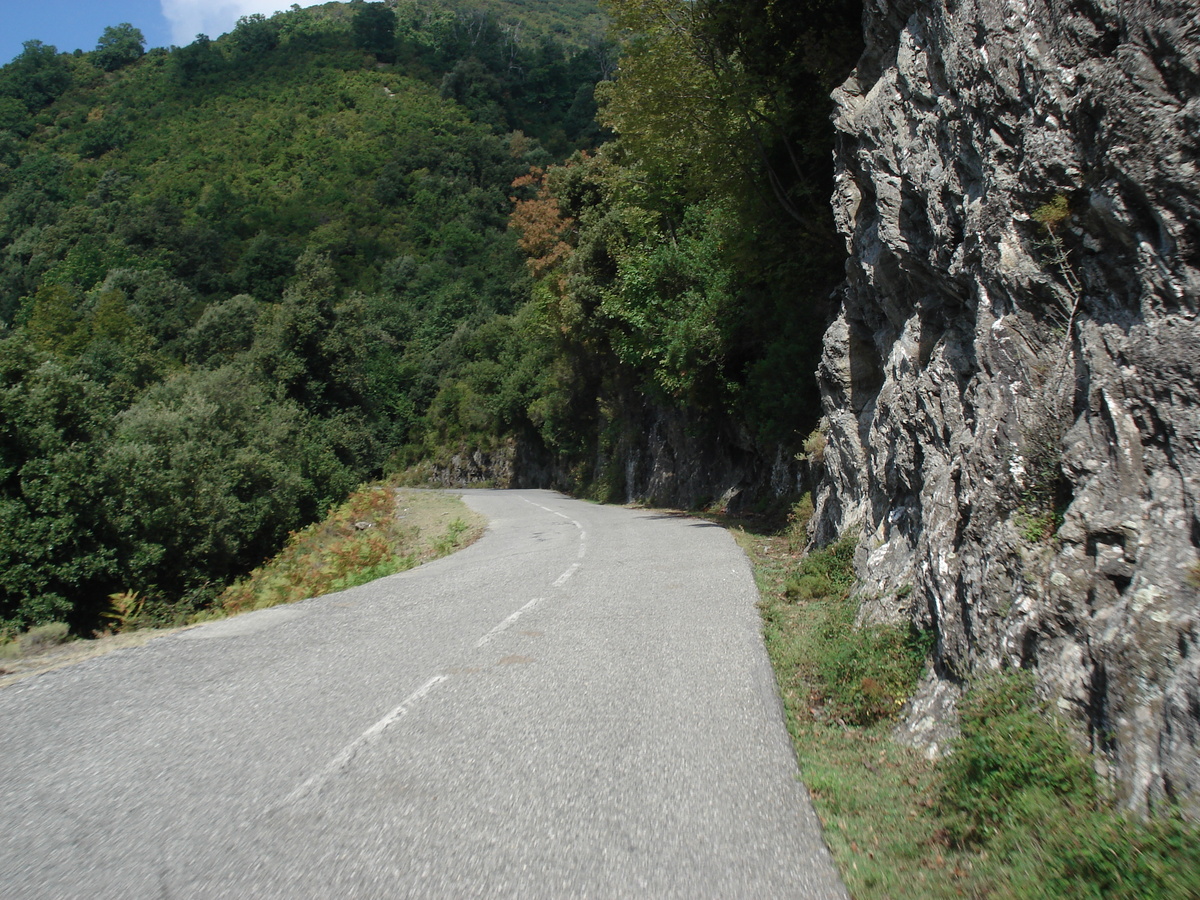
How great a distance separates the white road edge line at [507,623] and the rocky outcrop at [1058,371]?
3.84m

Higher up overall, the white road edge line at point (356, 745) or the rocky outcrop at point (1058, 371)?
the rocky outcrop at point (1058, 371)

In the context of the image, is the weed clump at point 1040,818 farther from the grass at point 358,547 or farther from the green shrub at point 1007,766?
the grass at point 358,547

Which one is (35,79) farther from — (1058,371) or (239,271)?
(1058,371)

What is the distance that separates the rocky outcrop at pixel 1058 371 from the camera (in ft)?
13.4

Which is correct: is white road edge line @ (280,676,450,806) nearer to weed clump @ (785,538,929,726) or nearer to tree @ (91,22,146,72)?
weed clump @ (785,538,929,726)

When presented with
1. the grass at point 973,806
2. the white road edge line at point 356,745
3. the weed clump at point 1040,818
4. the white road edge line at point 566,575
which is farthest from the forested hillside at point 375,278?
the weed clump at point 1040,818

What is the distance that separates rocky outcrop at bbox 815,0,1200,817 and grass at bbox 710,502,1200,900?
7.5 inches

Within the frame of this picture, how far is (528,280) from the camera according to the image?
63188 mm

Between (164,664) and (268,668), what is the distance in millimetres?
1010

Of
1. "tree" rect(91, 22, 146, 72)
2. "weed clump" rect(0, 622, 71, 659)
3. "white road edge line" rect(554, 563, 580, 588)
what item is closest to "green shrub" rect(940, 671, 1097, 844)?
"white road edge line" rect(554, 563, 580, 588)

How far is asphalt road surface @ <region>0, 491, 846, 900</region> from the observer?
3.71m

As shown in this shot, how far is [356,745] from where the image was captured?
204 inches

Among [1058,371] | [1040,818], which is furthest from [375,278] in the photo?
[1040,818]

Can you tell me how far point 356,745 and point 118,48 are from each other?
141 metres
